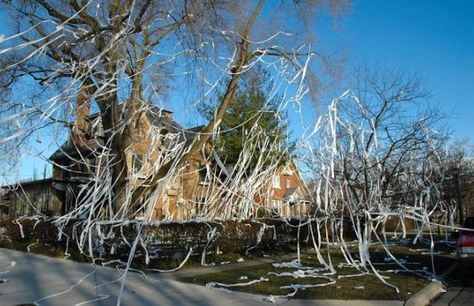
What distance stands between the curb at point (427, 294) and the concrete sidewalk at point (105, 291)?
0.21m

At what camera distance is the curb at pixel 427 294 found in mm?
7805

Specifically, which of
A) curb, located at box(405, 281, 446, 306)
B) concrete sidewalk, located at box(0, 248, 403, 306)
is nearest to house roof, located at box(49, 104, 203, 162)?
concrete sidewalk, located at box(0, 248, 403, 306)

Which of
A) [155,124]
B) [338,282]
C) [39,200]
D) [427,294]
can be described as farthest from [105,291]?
[39,200]

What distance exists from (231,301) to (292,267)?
520cm

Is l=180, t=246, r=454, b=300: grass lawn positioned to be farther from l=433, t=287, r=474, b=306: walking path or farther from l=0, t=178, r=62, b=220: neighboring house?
l=0, t=178, r=62, b=220: neighboring house

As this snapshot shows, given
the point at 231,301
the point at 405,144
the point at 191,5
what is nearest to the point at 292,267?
the point at 231,301

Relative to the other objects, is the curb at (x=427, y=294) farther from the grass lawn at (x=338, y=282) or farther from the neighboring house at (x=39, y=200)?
the neighboring house at (x=39, y=200)

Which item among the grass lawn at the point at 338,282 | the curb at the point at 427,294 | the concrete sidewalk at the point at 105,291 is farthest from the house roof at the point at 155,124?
the curb at the point at 427,294

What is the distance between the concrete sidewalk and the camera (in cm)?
785

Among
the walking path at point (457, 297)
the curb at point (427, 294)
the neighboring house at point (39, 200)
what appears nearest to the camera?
the curb at point (427, 294)

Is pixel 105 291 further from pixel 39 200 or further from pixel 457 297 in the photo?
pixel 39 200

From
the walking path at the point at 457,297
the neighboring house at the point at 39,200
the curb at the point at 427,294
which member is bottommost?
the walking path at the point at 457,297

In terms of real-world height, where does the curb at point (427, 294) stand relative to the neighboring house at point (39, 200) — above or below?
below

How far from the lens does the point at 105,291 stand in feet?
28.8
